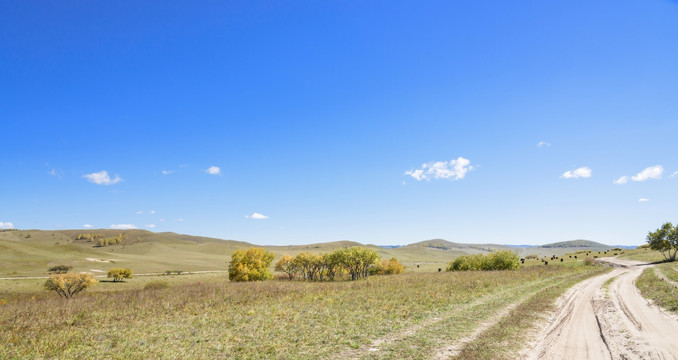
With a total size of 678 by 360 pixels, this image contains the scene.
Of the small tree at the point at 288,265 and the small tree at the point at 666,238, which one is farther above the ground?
the small tree at the point at 666,238

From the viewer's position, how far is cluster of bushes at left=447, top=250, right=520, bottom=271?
81125 mm

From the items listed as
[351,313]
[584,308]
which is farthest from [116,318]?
[584,308]

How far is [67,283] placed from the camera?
63344mm

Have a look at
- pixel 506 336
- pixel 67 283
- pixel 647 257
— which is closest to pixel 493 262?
pixel 647 257

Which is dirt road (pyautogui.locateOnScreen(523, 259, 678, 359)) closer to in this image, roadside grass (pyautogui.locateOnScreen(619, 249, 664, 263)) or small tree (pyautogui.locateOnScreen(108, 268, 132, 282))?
roadside grass (pyautogui.locateOnScreen(619, 249, 664, 263))

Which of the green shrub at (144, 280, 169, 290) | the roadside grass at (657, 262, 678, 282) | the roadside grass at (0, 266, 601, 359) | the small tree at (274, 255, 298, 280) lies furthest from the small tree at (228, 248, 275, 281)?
the roadside grass at (657, 262, 678, 282)

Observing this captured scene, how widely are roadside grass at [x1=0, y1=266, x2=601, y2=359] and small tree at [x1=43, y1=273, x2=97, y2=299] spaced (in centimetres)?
5275

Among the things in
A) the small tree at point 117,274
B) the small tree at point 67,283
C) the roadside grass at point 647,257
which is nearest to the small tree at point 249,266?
the small tree at point 67,283

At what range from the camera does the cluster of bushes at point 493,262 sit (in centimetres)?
8112

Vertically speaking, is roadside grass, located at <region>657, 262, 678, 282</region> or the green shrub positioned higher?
roadside grass, located at <region>657, 262, 678, 282</region>

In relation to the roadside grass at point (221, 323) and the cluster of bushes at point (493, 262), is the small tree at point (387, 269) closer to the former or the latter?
the cluster of bushes at point (493, 262)

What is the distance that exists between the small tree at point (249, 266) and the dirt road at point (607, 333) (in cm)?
6316

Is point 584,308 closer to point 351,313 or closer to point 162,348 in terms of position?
point 351,313

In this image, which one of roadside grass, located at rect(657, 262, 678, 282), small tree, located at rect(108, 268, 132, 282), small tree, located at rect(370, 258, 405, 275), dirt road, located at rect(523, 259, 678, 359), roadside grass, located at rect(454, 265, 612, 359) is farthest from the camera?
small tree, located at rect(108, 268, 132, 282)
